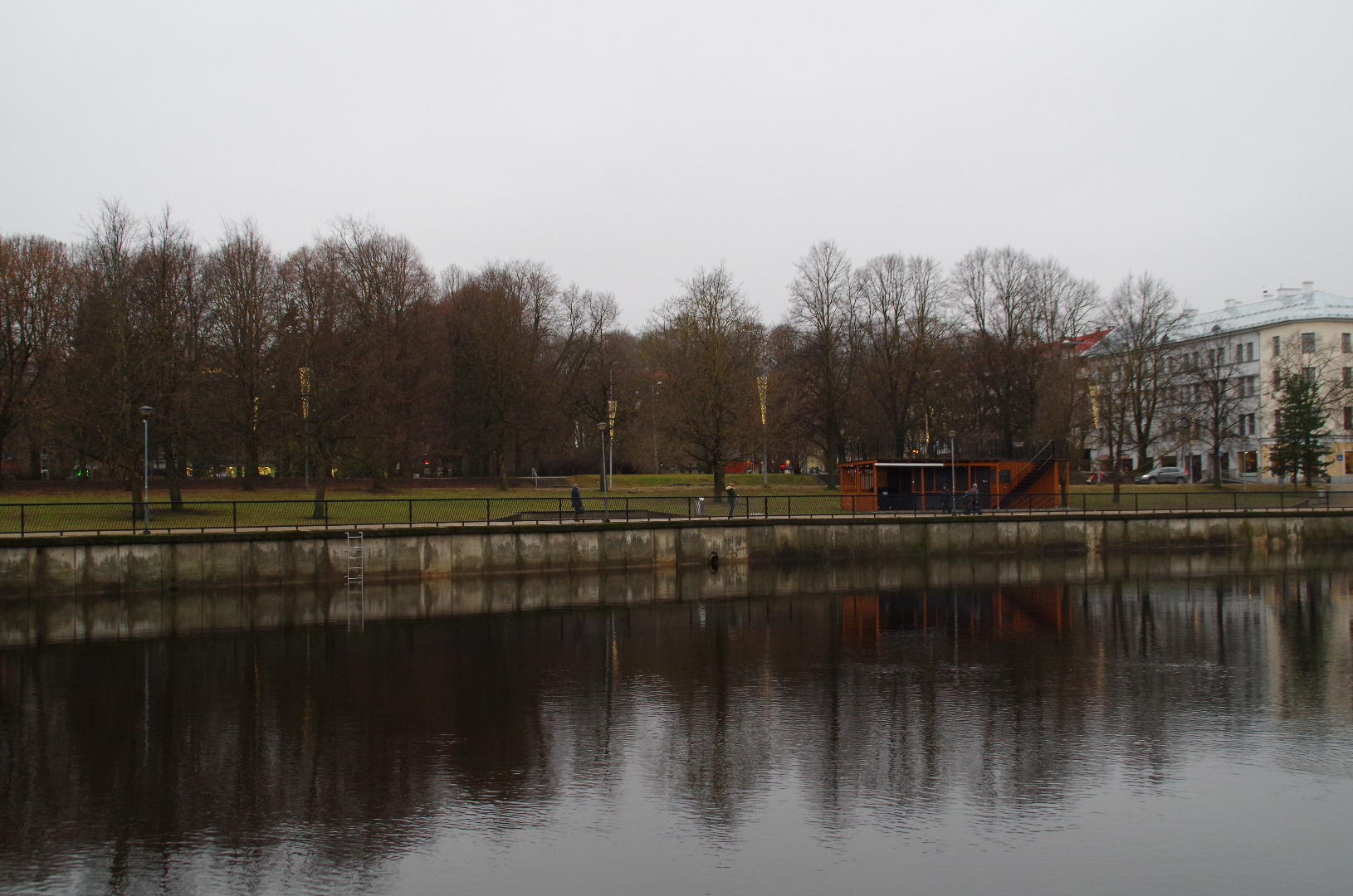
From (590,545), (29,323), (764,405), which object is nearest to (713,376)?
(764,405)

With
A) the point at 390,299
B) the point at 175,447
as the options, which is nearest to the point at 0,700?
the point at 175,447

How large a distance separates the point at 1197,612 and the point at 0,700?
26130 millimetres

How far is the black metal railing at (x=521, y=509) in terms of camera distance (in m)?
33.3

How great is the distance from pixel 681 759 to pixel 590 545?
23189 mm

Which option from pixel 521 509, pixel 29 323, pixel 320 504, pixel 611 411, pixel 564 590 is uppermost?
pixel 29 323

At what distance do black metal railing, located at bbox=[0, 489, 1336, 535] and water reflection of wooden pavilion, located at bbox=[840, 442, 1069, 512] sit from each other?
0.12m

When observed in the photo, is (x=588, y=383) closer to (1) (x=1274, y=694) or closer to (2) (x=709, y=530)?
(2) (x=709, y=530)

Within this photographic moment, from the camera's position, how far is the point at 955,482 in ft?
154

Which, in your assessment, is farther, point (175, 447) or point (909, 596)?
point (175, 447)

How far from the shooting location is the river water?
9273 millimetres

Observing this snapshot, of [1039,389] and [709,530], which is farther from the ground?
[1039,389]

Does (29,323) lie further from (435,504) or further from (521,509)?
(521,509)

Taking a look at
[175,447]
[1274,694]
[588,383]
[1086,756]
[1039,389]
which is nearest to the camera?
[1086,756]

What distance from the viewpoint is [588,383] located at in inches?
2589
